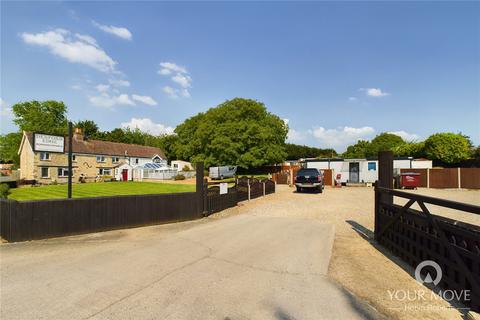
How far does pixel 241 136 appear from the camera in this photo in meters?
42.9

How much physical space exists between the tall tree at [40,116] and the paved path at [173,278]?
200ft

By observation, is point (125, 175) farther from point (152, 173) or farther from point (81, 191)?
point (81, 191)

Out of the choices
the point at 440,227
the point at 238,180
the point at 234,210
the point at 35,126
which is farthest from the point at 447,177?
the point at 35,126

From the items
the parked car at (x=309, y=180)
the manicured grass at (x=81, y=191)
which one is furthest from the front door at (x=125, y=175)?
the parked car at (x=309, y=180)

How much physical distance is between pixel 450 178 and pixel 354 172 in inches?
329

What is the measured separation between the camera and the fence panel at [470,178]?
952 inches

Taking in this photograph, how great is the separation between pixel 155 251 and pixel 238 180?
10473mm

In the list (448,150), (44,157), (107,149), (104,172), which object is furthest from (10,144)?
(448,150)

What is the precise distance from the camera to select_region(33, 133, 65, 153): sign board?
9.77 metres

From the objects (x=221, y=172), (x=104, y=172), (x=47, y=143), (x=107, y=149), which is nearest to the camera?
(x=47, y=143)

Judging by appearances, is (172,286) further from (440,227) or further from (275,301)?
(440,227)

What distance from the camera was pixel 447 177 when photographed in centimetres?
2531

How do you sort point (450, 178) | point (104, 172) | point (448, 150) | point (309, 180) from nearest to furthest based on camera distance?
1. point (309, 180)
2. point (450, 178)
3. point (448, 150)
4. point (104, 172)

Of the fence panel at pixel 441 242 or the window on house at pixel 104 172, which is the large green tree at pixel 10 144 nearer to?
the window on house at pixel 104 172
